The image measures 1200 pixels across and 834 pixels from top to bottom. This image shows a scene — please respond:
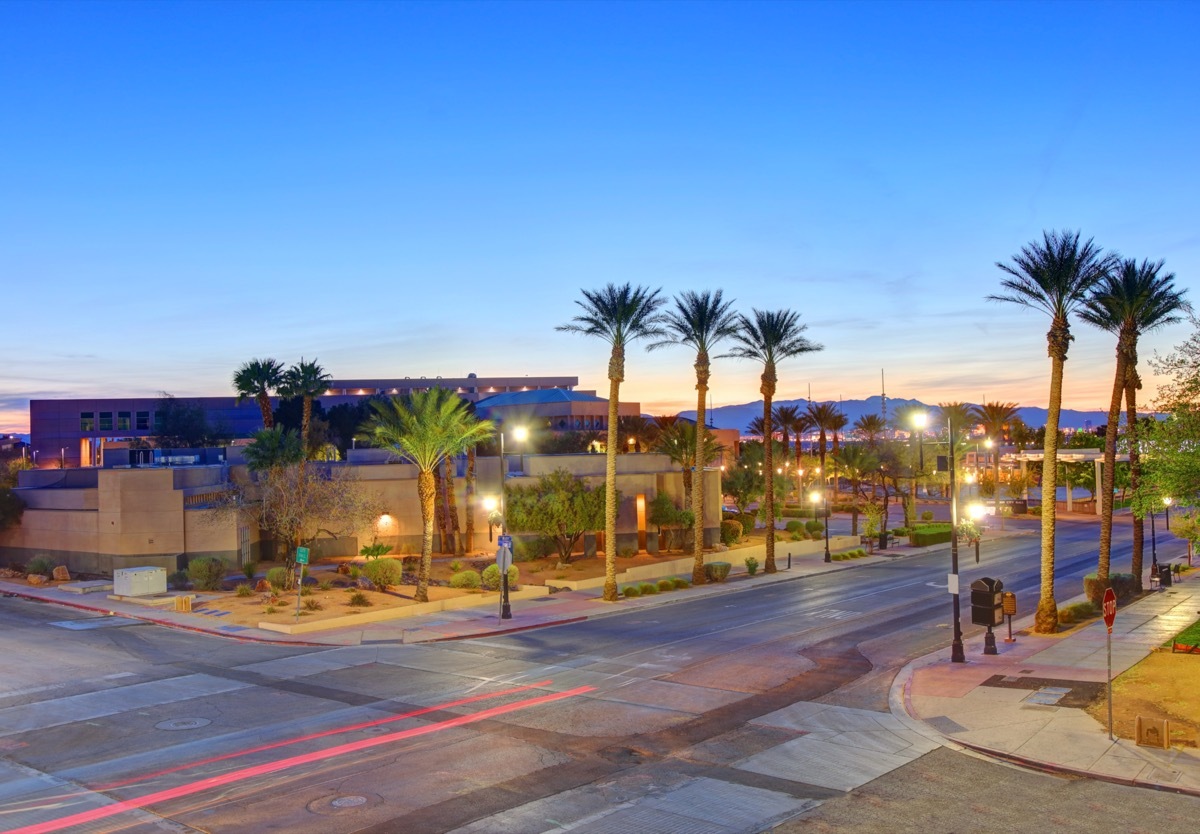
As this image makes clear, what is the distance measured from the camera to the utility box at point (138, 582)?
36.2 meters

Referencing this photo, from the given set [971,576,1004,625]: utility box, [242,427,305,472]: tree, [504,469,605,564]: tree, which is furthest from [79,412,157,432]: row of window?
[971,576,1004,625]: utility box

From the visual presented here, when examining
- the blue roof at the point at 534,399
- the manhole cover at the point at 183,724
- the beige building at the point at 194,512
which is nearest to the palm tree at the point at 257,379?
the beige building at the point at 194,512

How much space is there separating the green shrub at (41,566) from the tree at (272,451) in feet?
39.2

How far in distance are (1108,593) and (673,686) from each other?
30.7ft

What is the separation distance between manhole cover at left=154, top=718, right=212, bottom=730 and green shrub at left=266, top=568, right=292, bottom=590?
64.4 feet

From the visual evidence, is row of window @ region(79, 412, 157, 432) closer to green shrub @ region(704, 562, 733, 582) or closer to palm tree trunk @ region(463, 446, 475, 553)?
palm tree trunk @ region(463, 446, 475, 553)

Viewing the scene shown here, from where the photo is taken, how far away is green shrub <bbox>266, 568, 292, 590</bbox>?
126 feet

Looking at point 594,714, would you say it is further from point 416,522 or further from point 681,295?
point 416,522

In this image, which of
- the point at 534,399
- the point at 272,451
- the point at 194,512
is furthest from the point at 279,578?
the point at 534,399

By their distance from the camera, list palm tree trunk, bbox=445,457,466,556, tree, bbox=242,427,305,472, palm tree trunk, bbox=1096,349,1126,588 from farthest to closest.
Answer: palm tree trunk, bbox=445,457,466,556 → tree, bbox=242,427,305,472 → palm tree trunk, bbox=1096,349,1126,588

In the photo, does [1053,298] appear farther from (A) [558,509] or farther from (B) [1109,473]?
(A) [558,509]

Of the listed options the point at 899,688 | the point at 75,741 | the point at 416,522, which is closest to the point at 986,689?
the point at 899,688

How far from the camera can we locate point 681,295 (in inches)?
1666

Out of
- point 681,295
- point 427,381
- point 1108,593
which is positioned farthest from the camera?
point 427,381
